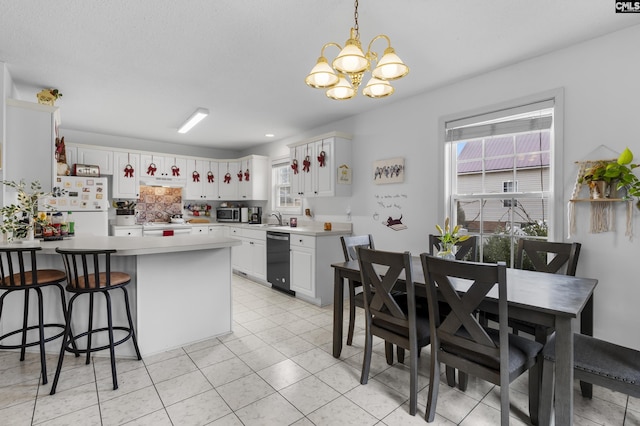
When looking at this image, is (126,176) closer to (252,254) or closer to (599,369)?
(252,254)

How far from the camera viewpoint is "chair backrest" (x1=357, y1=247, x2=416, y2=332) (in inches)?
76.2

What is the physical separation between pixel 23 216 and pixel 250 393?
273cm

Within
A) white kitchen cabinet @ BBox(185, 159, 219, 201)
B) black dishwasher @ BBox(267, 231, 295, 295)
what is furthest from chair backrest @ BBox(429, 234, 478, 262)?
white kitchen cabinet @ BBox(185, 159, 219, 201)

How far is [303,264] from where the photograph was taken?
13.7 ft

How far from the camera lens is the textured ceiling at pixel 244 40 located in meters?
2.11

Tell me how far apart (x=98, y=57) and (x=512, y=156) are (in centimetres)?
385

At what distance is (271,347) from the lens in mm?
2830

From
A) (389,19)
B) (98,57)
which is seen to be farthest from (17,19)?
(389,19)

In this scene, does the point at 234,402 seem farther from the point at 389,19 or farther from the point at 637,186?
the point at 637,186

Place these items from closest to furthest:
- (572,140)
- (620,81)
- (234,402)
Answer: (234,402)
(620,81)
(572,140)

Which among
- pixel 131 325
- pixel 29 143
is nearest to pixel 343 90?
pixel 131 325

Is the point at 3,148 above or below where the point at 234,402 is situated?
above

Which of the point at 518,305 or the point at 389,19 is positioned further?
the point at 389,19

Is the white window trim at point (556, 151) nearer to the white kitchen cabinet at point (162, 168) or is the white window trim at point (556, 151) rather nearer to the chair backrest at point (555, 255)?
the chair backrest at point (555, 255)
